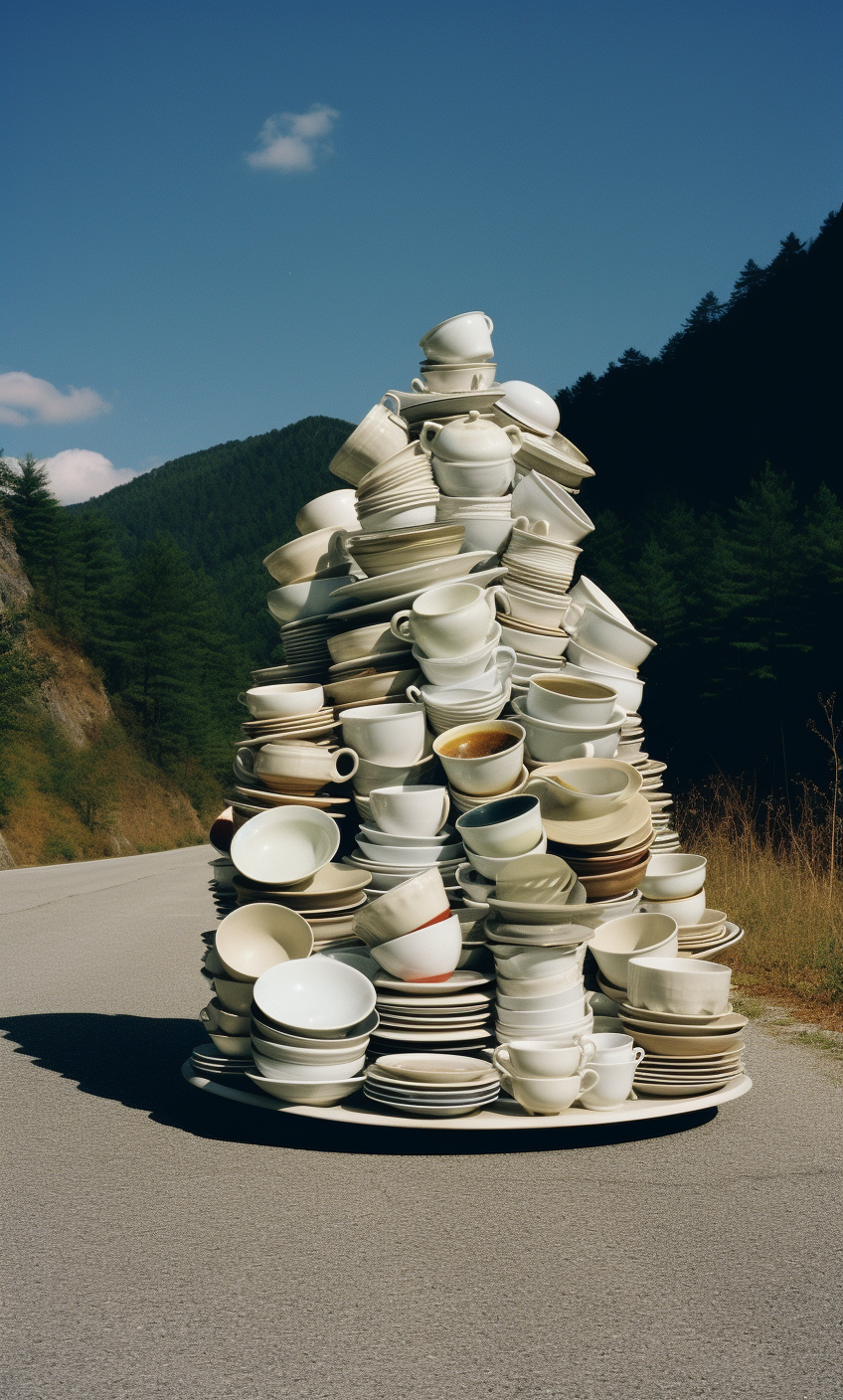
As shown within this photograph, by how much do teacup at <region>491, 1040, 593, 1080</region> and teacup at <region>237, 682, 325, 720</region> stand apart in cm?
156

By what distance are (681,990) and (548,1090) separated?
1.99 ft

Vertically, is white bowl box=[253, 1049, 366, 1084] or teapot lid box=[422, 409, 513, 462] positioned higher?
teapot lid box=[422, 409, 513, 462]

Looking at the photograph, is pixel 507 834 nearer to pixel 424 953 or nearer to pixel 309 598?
pixel 424 953

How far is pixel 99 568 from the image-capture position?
135ft

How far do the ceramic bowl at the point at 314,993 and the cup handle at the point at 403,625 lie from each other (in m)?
1.28

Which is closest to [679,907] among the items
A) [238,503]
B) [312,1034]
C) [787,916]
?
[312,1034]

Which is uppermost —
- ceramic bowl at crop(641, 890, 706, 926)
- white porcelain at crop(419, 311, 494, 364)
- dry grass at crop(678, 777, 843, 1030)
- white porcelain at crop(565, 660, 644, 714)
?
white porcelain at crop(419, 311, 494, 364)

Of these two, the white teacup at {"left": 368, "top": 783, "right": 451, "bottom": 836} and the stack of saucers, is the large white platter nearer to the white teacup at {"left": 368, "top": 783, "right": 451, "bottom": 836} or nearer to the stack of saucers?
the stack of saucers

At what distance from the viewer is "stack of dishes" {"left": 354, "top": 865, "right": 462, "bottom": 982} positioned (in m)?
3.50

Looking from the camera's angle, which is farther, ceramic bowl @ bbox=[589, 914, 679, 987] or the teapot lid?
the teapot lid

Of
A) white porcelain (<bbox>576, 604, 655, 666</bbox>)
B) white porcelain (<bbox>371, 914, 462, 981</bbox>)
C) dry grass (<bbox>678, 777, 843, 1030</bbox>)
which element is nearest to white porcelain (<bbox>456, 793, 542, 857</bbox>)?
white porcelain (<bbox>371, 914, 462, 981</bbox>)

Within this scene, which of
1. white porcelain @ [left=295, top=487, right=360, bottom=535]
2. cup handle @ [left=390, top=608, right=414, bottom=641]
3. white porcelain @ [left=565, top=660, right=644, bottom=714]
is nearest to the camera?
cup handle @ [left=390, top=608, right=414, bottom=641]

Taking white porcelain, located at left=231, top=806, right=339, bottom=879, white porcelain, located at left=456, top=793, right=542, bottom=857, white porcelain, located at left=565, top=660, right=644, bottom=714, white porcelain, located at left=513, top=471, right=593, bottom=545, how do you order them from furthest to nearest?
white porcelain, located at left=513, top=471, right=593, bottom=545 < white porcelain, located at left=565, top=660, right=644, bottom=714 < white porcelain, located at left=231, top=806, right=339, bottom=879 < white porcelain, located at left=456, top=793, right=542, bottom=857

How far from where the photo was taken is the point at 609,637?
4.59 metres
